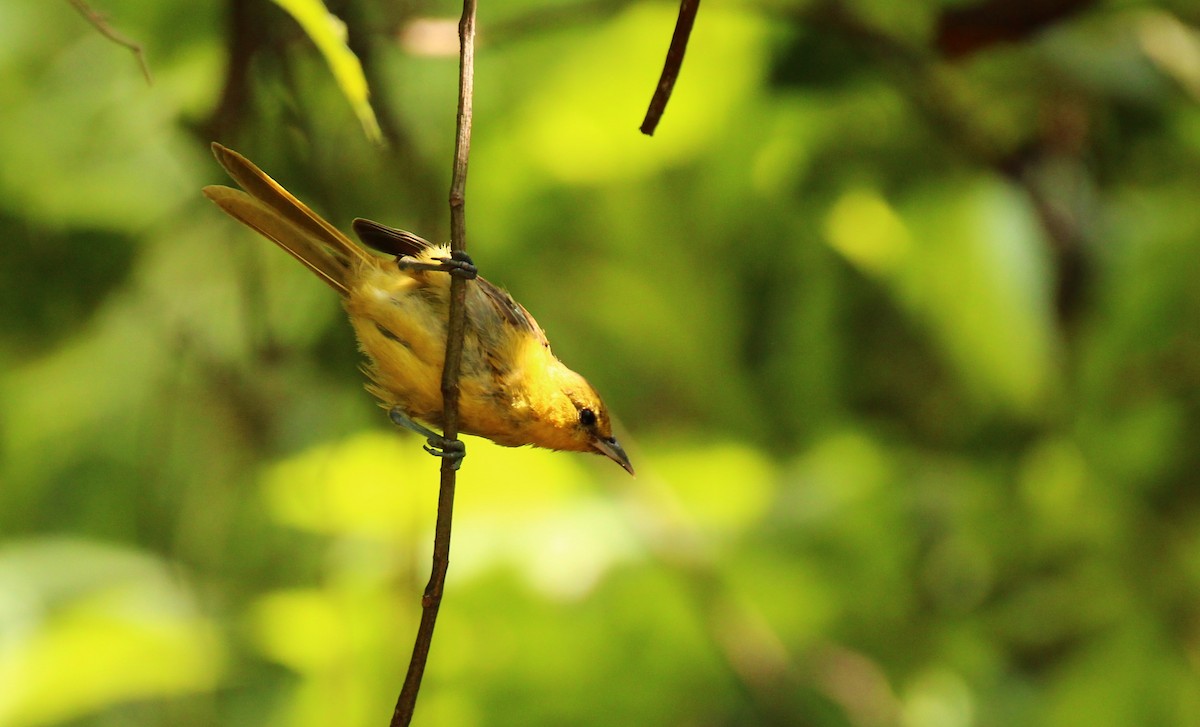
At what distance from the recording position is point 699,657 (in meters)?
3.08

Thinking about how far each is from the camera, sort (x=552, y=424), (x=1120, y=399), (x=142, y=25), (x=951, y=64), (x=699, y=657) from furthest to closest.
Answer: (x=1120, y=399)
(x=699, y=657)
(x=951, y=64)
(x=142, y=25)
(x=552, y=424)

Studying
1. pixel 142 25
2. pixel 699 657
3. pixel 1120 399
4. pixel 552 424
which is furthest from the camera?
pixel 1120 399

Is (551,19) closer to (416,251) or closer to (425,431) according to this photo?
(416,251)

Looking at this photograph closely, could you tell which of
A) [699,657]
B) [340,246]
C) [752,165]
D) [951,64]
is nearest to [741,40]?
[752,165]

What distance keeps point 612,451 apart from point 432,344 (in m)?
0.45

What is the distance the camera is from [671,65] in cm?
138

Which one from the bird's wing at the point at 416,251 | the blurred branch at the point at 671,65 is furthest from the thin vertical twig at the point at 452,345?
the bird's wing at the point at 416,251

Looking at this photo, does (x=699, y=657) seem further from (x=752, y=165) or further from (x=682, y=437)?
(x=752, y=165)

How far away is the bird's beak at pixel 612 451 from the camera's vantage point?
230 centimetres

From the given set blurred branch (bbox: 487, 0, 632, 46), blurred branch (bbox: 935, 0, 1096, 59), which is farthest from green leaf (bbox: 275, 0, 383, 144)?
blurred branch (bbox: 935, 0, 1096, 59)

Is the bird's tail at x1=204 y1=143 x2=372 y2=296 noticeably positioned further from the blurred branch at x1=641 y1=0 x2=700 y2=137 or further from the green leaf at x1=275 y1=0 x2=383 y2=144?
the blurred branch at x1=641 y1=0 x2=700 y2=137

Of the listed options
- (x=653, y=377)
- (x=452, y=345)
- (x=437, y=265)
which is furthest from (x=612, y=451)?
(x=653, y=377)

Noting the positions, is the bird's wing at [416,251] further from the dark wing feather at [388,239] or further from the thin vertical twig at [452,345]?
the thin vertical twig at [452,345]

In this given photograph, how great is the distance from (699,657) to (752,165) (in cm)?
132
